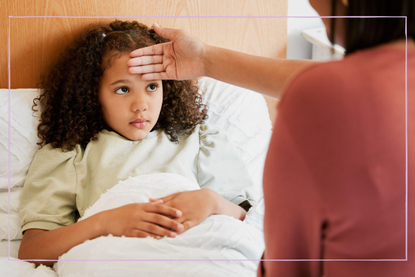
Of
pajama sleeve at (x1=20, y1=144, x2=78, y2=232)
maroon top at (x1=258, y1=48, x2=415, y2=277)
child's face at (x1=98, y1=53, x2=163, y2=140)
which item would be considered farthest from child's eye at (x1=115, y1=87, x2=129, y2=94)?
maroon top at (x1=258, y1=48, x2=415, y2=277)

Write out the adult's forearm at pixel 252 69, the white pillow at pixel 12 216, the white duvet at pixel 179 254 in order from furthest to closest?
the white pillow at pixel 12 216, the adult's forearm at pixel 252 69, the white duvet at pixel 179 254

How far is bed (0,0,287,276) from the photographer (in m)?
0.83

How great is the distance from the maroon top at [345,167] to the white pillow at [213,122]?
514 millimetres

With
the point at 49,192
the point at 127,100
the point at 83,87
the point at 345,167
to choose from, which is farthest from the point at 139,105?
the point at 345,167

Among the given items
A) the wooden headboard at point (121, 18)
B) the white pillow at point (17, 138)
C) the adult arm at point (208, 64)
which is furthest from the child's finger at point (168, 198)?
the wooden headboard at point (121, 18)

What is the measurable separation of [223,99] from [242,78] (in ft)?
1.04

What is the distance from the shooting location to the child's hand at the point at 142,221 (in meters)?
0.63

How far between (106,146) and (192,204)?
0.27m

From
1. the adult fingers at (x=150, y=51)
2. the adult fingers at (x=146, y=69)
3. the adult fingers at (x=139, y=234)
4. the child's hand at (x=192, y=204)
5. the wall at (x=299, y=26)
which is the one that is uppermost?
the wall at (x=299, y=26)

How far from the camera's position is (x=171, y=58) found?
813 mm

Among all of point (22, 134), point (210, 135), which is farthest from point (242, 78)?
point (22, 134)

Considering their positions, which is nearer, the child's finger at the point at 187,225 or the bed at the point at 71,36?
the child's finger at the point at 187,225

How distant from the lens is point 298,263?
41 cm

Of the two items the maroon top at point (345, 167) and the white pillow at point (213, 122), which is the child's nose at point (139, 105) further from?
the maroon top at point (345, 167)
